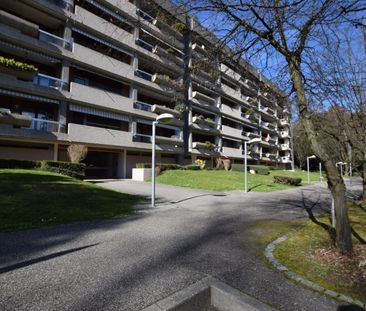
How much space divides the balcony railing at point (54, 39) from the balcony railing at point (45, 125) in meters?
6.19

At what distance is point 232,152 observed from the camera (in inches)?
1411

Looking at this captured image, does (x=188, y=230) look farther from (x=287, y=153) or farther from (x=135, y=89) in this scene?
(x=287, y=153)

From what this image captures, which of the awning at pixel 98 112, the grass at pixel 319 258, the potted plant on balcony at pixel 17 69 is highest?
the potted plant on balcony at pixel 17 69

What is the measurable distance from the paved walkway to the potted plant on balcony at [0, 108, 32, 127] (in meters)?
13.4

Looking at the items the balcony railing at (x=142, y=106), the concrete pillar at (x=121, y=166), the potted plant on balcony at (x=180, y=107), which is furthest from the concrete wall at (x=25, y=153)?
the potted plant on balcony at (x=180, y=107)

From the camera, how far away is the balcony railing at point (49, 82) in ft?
57.4

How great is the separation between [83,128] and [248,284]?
1891cm

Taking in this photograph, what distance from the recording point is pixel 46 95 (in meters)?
17.6

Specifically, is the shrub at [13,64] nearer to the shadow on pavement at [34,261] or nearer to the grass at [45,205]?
the grass at [45,205]

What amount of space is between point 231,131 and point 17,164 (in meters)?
28.2

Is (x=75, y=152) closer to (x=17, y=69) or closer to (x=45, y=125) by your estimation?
(x=45, y=125)

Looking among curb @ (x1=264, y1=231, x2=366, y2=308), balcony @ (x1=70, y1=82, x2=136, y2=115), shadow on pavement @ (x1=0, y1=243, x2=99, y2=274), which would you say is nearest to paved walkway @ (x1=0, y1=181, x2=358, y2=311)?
shadow on pavement @ (x1=0, y1=243, x2=99, y2=274)

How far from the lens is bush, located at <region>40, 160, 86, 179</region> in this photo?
618 inches

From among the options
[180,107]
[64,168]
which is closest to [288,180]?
[180,107]
